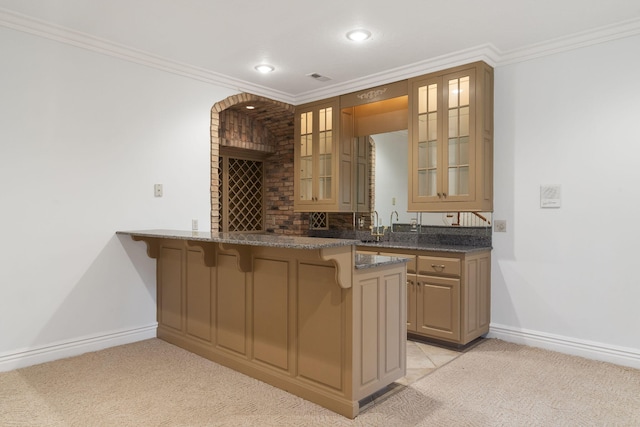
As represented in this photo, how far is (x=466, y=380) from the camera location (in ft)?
9.17

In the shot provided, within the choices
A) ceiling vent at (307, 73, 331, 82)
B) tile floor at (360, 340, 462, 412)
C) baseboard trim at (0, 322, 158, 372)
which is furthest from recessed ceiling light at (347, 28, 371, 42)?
baseboard trim at (0, 322, 158, 372)

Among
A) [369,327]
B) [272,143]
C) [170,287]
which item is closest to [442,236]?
[369,327]

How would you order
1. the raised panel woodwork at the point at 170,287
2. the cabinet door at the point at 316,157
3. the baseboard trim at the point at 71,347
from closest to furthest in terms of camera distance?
the baseboard trim at the point at 71,347 → the raised panel woodwork at the point at 170,287 → the cabinet door at the point at 316,157

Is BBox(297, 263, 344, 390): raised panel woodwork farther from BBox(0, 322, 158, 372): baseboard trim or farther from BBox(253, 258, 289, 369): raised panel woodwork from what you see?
BBox(0, 322, 158, 372): baseboard trim

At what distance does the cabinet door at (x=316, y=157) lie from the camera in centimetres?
469

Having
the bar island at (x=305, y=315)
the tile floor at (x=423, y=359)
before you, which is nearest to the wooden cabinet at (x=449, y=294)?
the tile floor at (x=423, y=359)

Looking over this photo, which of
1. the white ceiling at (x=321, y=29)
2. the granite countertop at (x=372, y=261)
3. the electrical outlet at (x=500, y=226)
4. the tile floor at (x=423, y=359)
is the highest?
the white ceiling at (x=321, y=29)

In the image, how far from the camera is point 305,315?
252 cm

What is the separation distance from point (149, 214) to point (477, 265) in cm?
294

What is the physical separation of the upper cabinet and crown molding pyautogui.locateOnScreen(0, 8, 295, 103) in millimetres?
1848

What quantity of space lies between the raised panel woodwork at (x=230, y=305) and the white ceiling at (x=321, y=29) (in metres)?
1.77

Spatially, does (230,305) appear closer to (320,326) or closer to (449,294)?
(320,326)

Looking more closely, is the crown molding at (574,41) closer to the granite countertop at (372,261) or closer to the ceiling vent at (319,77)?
the ceiling vent at (319,77)

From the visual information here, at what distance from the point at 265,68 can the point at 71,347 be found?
2.97 meters
